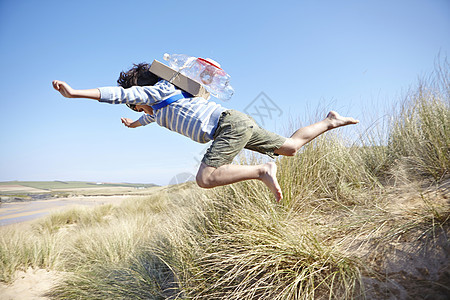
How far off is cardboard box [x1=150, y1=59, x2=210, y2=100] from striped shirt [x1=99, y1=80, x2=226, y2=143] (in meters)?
0.04

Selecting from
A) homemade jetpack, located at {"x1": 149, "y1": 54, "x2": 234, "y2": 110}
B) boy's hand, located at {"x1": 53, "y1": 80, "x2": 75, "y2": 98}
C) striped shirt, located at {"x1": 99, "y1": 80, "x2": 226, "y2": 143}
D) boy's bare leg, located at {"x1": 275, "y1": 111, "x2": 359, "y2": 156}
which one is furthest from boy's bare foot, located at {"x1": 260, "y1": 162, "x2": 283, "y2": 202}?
boy's hand, located at {"x1": 53, "y1": 80, "x2": 75, "y2": 98}

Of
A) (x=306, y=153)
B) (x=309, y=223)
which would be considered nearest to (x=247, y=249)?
(x=309, y=223)

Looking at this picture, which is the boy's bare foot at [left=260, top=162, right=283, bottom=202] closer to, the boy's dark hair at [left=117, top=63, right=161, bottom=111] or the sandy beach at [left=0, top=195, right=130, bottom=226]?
the boy's dark hair at [left=117, top=63, right=161, bottom=111]

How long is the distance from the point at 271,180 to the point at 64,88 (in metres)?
1.62

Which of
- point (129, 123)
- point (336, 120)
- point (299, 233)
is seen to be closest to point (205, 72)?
Answer: point (129, 123)

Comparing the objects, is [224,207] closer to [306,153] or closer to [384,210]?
[306,153]

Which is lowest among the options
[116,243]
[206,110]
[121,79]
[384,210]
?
[116,243]

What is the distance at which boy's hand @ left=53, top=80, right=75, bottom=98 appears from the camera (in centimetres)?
175

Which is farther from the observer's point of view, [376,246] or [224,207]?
[224,207]

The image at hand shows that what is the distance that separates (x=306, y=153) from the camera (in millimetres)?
3287

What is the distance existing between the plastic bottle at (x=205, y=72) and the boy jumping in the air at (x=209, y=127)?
0.34 m

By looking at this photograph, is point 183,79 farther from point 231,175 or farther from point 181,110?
point 231,175

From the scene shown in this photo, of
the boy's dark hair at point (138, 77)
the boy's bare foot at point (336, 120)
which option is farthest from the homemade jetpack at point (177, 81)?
the boy's bare foot at point (336, 120)

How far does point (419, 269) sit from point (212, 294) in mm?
1438
